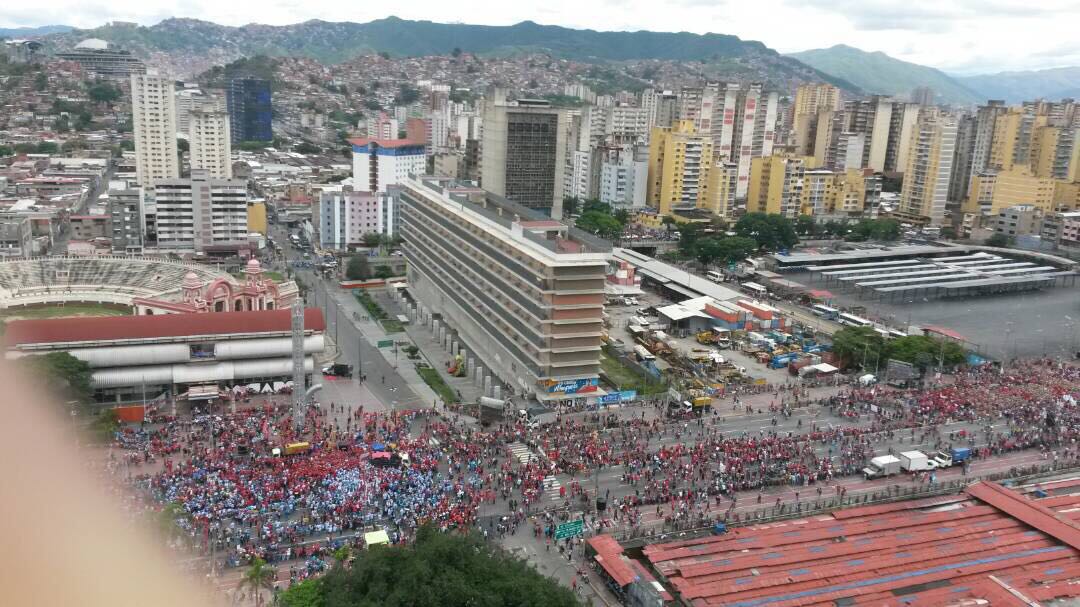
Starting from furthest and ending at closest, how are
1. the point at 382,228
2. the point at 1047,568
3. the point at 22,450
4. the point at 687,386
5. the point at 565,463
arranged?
1. the point at 382,228
2. the point at 687,386
3. the point at 565,463
4. the point at 1047,568
5. the point at 22,450

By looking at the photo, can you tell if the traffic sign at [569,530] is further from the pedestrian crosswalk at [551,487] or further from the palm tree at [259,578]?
the palm tree at [259,578]

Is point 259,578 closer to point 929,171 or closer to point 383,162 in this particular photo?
point 383,162

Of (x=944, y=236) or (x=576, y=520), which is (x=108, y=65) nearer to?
(x=944, y=236)

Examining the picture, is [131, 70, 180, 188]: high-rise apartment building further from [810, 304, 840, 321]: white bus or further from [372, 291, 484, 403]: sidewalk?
[810, 304, 840, 321]: white bus

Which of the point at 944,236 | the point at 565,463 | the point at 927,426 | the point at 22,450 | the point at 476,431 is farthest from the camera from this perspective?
the point at 944,236

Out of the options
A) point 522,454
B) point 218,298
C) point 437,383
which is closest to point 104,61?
point 218,298

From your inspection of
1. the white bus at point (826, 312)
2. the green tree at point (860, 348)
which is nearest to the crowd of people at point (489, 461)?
the green tree at point (860, 348)

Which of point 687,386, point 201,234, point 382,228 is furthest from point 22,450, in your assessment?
point 382,228
